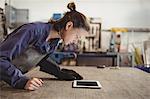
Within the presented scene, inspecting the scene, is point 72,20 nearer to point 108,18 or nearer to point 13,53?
point 13,53

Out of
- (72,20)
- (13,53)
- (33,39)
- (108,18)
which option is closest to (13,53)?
(13,53)

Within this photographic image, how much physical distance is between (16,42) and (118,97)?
0.48 metres

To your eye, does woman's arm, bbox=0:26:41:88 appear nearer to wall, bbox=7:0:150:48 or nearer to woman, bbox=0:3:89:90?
woman, bbox=0:3:89:90

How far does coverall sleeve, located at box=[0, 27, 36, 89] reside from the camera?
1057 mm

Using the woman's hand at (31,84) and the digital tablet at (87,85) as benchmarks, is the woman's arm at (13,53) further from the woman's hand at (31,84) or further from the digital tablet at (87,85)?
the digital tablet at (87,85)

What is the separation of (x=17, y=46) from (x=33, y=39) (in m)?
0.13

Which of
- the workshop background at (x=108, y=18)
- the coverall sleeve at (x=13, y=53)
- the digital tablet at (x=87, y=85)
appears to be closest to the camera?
the coverall sleeve at (x=13, y=53)

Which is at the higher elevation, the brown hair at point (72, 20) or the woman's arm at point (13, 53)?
the brown hair at point (72, 20)

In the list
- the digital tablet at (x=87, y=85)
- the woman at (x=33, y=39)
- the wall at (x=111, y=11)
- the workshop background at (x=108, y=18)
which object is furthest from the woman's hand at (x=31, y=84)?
the wall at (x=111, y=11)

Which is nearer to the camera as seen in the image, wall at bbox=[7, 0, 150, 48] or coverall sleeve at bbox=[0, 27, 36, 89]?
coverall sleeve at bbox=[0, 27, 36, 89]

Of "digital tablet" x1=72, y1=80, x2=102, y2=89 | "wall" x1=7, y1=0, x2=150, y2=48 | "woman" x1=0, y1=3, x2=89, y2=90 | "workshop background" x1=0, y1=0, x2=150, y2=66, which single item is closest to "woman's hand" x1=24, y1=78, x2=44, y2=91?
"woman" x1=0, y1=3, x2=89, y2=90

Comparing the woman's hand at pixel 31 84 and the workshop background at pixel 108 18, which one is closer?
the woman's hand at pixel 31 84

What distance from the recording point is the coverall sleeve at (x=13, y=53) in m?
1.06

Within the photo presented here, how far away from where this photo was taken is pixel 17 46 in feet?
3.55
